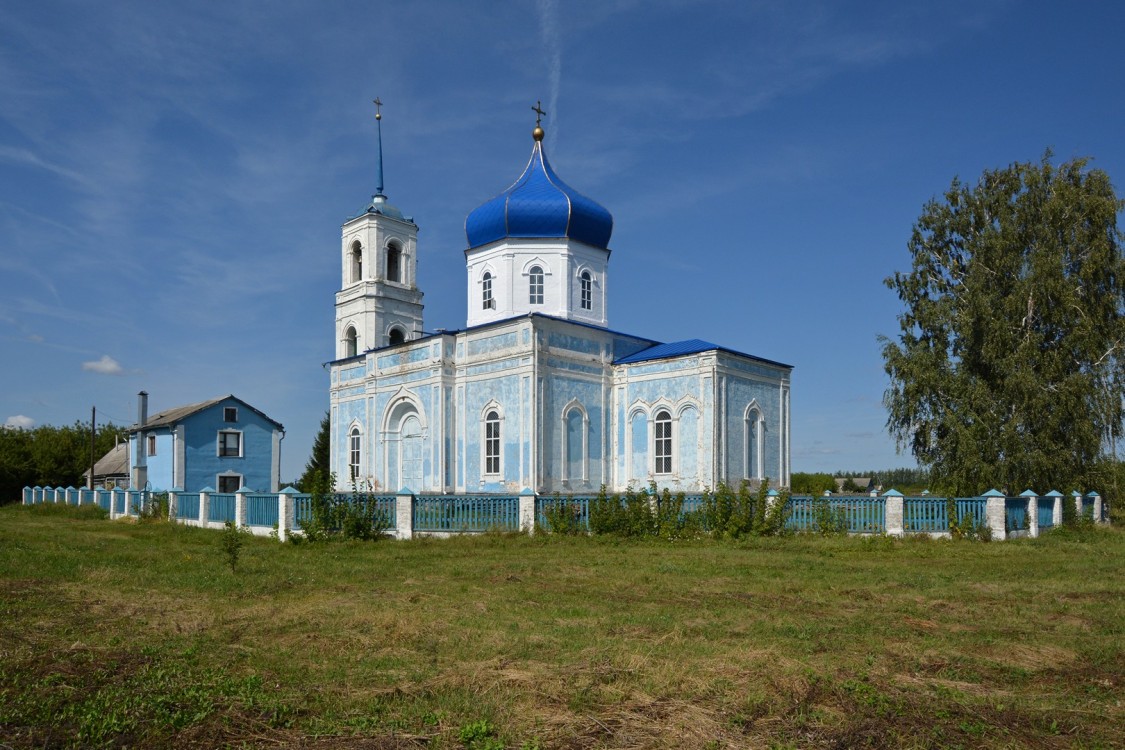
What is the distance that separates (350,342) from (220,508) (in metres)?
9.44

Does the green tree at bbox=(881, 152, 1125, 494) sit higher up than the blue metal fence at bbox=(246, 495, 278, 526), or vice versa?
the green tree at bbox=(881, 152, 1125, 494)

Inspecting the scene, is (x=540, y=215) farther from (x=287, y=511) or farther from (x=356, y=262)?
(x=287, y=511)

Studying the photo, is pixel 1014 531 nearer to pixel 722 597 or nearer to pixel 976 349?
pixel 976 349

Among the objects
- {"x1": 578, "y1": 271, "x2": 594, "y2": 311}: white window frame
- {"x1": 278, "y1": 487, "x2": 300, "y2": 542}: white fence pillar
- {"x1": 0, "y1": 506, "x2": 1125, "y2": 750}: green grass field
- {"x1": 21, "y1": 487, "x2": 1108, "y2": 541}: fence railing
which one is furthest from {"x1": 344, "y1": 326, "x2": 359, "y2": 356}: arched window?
{"x1": 0, "y1": 506, "x2": 1125, "y2": 750}: green grass field

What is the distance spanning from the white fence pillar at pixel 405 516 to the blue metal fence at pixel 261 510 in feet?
9.80

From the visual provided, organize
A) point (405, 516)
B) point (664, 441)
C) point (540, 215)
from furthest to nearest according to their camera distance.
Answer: point (540, 215) < point (664, 441) < point (405, 516)

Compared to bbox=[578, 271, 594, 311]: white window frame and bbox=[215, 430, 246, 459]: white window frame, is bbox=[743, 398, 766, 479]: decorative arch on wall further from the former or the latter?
bbox=[215, 430, 246, 459]: white window frame

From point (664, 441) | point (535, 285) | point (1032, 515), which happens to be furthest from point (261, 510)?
point (1032, 515)

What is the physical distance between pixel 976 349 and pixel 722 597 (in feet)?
56.9

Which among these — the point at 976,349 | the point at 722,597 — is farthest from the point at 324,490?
the point at 976,349

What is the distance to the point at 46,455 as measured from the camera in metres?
46.3

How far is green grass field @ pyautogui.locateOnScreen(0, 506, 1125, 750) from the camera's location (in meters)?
5.12

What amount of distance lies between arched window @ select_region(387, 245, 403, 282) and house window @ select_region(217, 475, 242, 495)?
1241 cm

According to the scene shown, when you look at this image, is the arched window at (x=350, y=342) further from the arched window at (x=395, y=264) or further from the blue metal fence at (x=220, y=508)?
the blue metal fence at (x=220, y=508)
